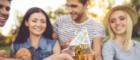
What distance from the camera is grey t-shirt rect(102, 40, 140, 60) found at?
13.0ft

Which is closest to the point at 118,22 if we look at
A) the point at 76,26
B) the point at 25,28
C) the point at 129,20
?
the point at 129,20

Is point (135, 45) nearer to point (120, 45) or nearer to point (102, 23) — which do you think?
point (120, 45)

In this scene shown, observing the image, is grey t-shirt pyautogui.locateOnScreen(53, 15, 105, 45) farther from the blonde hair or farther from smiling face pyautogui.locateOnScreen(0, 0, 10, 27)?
smiling face pyautogui.locateOnScreen(0, 0, 10, 27)

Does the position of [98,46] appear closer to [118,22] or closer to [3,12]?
[118,22]

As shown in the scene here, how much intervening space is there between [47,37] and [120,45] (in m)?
0.75

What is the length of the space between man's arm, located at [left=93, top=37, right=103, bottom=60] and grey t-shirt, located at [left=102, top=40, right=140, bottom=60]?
0.14ft

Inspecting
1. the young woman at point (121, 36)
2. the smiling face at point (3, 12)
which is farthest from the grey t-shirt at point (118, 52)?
the smiling face at point (3, 12)

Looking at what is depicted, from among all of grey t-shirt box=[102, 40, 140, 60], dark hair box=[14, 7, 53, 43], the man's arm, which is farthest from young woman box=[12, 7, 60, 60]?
grey t-shirt box=[102, 40, 140, 60]

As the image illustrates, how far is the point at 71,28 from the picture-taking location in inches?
153

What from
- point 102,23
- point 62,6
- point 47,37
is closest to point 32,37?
point 47,37

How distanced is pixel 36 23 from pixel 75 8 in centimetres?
42

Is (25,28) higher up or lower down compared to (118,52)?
higher up

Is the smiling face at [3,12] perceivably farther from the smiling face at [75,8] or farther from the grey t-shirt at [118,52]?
the grey t-shirt at [118,52]

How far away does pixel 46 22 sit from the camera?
3.84 m
